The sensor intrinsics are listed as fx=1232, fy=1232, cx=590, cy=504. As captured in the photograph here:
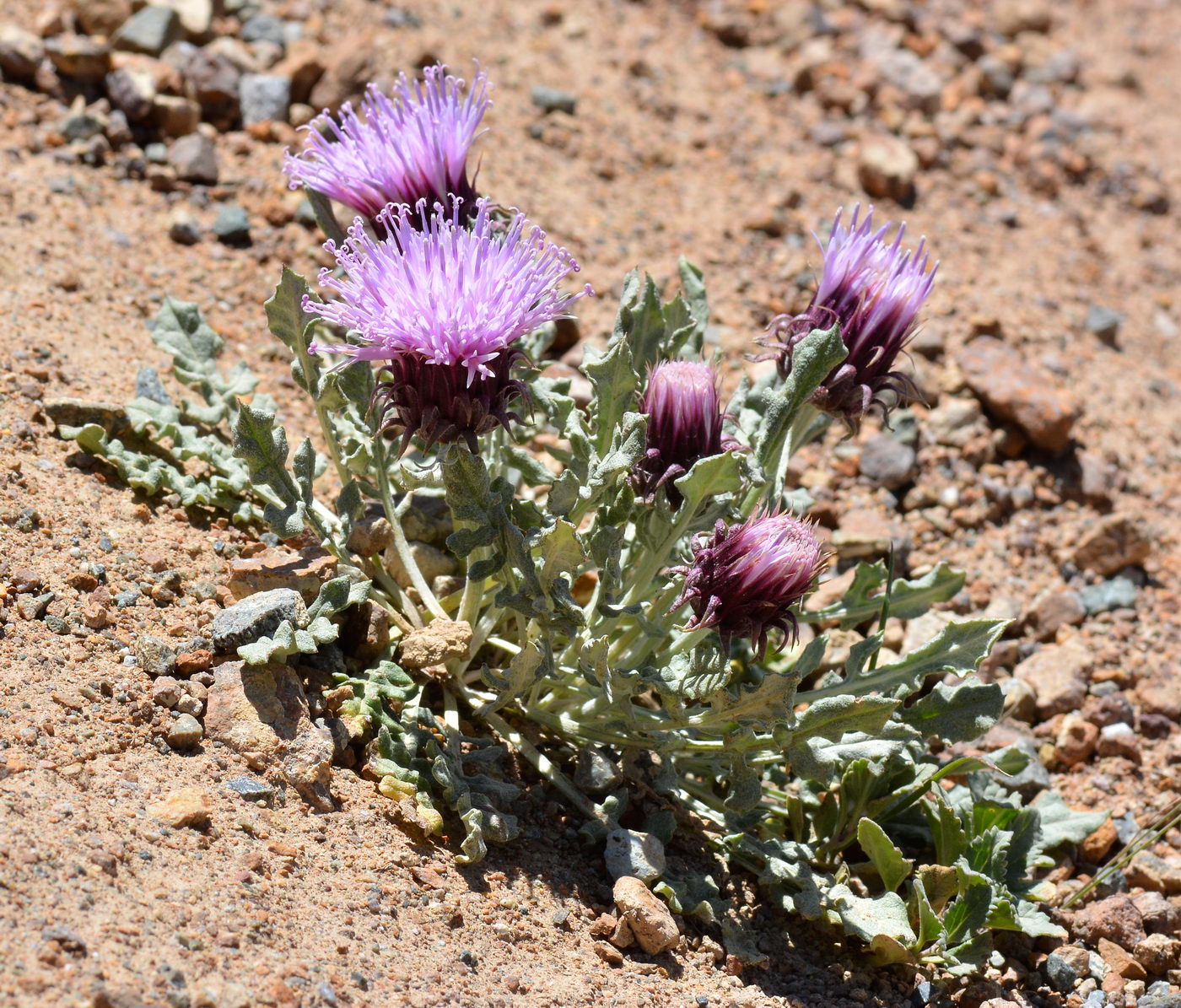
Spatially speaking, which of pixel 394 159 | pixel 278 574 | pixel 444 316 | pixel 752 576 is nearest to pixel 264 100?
pixel 394 159

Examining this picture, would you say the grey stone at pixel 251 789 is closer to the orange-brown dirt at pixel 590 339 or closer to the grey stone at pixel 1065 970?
the orange-brown dirt at pixel 590 339

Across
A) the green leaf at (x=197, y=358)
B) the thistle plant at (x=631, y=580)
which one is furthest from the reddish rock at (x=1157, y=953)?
the green leaf at (x=197, y=358)

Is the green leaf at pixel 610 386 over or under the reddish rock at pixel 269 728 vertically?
over

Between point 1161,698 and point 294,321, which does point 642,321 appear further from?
point 1161,698

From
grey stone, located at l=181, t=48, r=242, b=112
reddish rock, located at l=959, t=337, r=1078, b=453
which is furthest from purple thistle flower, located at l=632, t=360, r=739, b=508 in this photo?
grey stone, located at l=181, t=48, r=242, b=112

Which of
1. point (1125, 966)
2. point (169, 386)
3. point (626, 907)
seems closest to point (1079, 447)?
point (1125, 966)

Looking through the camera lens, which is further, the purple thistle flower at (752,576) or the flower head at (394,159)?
the flower head at (394,159)

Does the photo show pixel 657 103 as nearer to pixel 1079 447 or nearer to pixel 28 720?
pixel 1079 447
